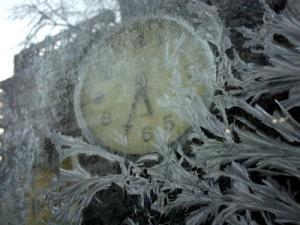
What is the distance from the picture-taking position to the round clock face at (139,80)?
1.52m

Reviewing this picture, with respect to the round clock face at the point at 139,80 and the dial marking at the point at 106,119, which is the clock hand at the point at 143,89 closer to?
the round clock face at the point at 139,80

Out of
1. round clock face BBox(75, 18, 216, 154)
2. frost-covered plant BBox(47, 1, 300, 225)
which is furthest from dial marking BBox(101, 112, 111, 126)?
frost-covered plant BBox(47, 1, 300, 225)

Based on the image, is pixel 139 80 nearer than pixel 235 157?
No

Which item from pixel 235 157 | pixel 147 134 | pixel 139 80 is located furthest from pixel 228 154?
pixel 139 80

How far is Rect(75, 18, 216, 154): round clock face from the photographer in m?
1.52

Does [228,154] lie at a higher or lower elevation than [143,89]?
lower

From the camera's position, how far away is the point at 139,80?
1.59 m

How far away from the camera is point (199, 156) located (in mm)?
1440

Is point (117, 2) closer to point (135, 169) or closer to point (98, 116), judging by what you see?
point (98, 116)

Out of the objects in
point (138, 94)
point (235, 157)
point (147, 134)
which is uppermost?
point (138, 94)

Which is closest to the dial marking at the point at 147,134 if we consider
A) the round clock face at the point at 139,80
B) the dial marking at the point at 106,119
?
the round clock face at the point at 139,80

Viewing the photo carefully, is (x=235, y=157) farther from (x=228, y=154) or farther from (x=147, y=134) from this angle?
(x=147, y=134)

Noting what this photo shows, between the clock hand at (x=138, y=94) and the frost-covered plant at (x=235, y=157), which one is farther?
the clock hand at (x=138, y=94)

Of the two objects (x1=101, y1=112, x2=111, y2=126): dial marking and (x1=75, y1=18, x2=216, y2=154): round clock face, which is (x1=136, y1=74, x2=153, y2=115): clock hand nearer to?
(x1=75, y1=18, x2=216, y2=154): round clock face
